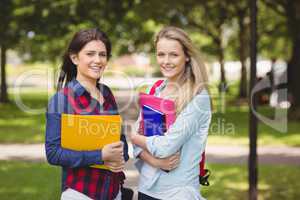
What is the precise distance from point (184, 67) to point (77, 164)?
793 mm

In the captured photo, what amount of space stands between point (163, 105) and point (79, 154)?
19.9 inches

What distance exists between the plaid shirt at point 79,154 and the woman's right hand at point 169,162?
0.68 ft

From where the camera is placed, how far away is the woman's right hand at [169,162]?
8.79 feet

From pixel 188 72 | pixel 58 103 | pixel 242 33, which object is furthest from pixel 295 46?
pixel 58 103

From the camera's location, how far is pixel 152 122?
271 cm

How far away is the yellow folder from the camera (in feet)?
8.38

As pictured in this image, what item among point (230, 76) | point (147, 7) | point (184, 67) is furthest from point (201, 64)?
point (230, 76)

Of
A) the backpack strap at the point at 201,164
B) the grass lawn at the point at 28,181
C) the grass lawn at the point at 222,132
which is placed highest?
the backpack strap at the point at 201,164

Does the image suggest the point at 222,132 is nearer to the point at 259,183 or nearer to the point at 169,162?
the point at 259,183

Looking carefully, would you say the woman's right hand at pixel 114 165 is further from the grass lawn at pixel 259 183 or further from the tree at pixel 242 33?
the tree at pixel 242 33

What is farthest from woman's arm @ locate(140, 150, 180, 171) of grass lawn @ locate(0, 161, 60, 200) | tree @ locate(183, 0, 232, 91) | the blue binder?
tree @ locate(183, 0, 232, 91)

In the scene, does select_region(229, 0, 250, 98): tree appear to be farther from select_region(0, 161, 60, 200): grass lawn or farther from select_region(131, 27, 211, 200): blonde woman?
select_region(131, 27, 211, 200): blonde woman

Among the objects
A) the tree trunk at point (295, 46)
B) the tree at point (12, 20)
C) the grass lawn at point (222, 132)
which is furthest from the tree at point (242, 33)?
the tree at point (12, 20)

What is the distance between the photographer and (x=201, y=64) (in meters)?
2.85
